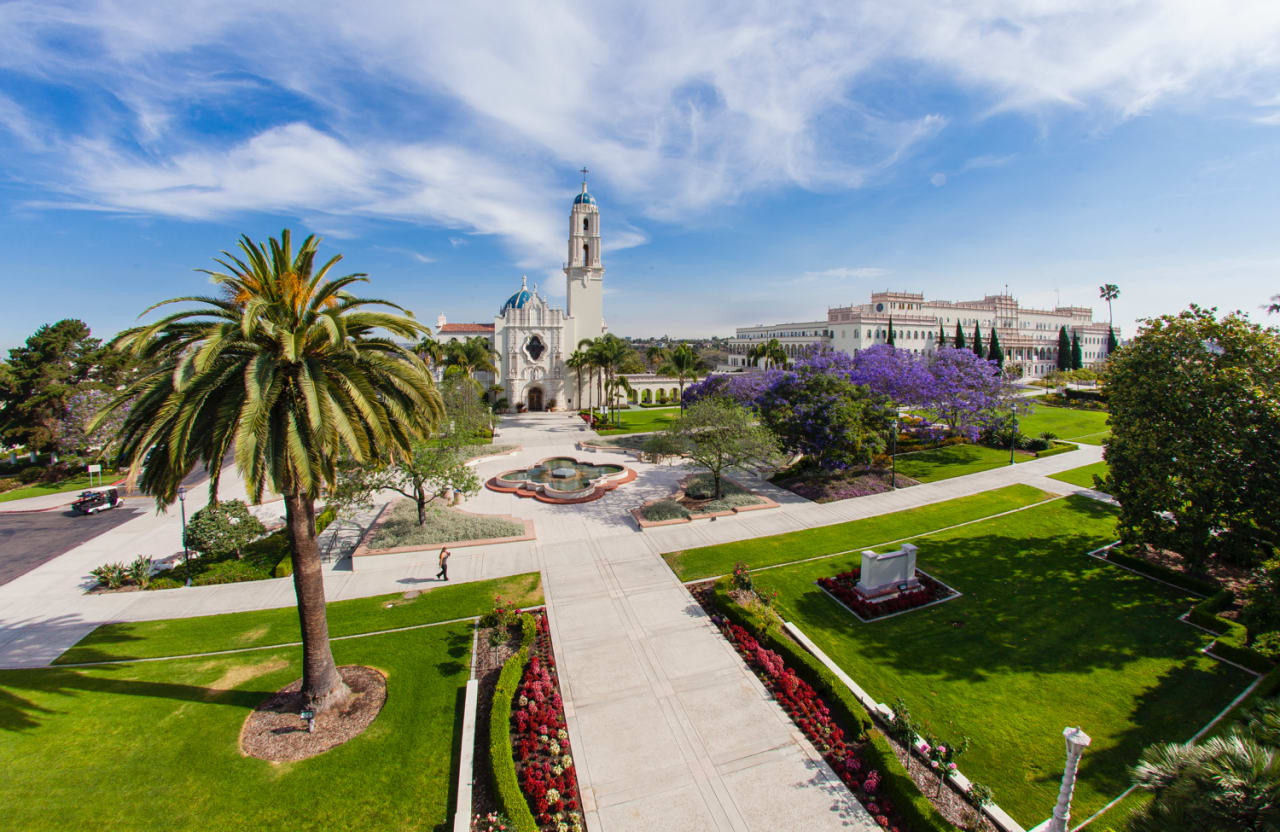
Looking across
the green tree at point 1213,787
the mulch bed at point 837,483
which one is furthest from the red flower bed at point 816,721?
the mulch bed at point 837,483

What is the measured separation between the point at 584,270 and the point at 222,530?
52501mm

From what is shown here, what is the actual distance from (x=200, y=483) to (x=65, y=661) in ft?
75.4

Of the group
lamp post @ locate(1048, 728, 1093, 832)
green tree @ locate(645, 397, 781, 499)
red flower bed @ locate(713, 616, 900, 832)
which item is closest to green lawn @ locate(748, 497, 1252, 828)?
lamp post @ locate(1048, 728, 1093, 832)

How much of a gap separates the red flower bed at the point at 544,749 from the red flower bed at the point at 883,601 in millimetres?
9232

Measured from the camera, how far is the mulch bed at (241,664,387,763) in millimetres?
10445

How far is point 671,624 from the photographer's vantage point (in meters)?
15.1

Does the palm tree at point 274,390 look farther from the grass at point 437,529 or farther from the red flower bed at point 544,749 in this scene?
the grass at point 437,529

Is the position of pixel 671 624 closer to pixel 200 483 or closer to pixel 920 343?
pixel 200 483

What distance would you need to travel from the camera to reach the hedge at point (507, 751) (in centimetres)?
873

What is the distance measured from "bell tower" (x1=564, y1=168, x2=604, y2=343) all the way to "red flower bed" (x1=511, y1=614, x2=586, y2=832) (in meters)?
55.5

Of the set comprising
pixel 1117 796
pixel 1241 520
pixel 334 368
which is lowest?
pixel 1117 796

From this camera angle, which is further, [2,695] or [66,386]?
[66,386]

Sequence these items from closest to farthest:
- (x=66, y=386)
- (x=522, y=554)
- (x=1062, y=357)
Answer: (x=522, y=554) → (x=66, y=386) → (x=1062, y=357)

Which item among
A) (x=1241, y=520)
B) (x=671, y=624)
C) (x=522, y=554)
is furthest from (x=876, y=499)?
(x=522, y=554)
